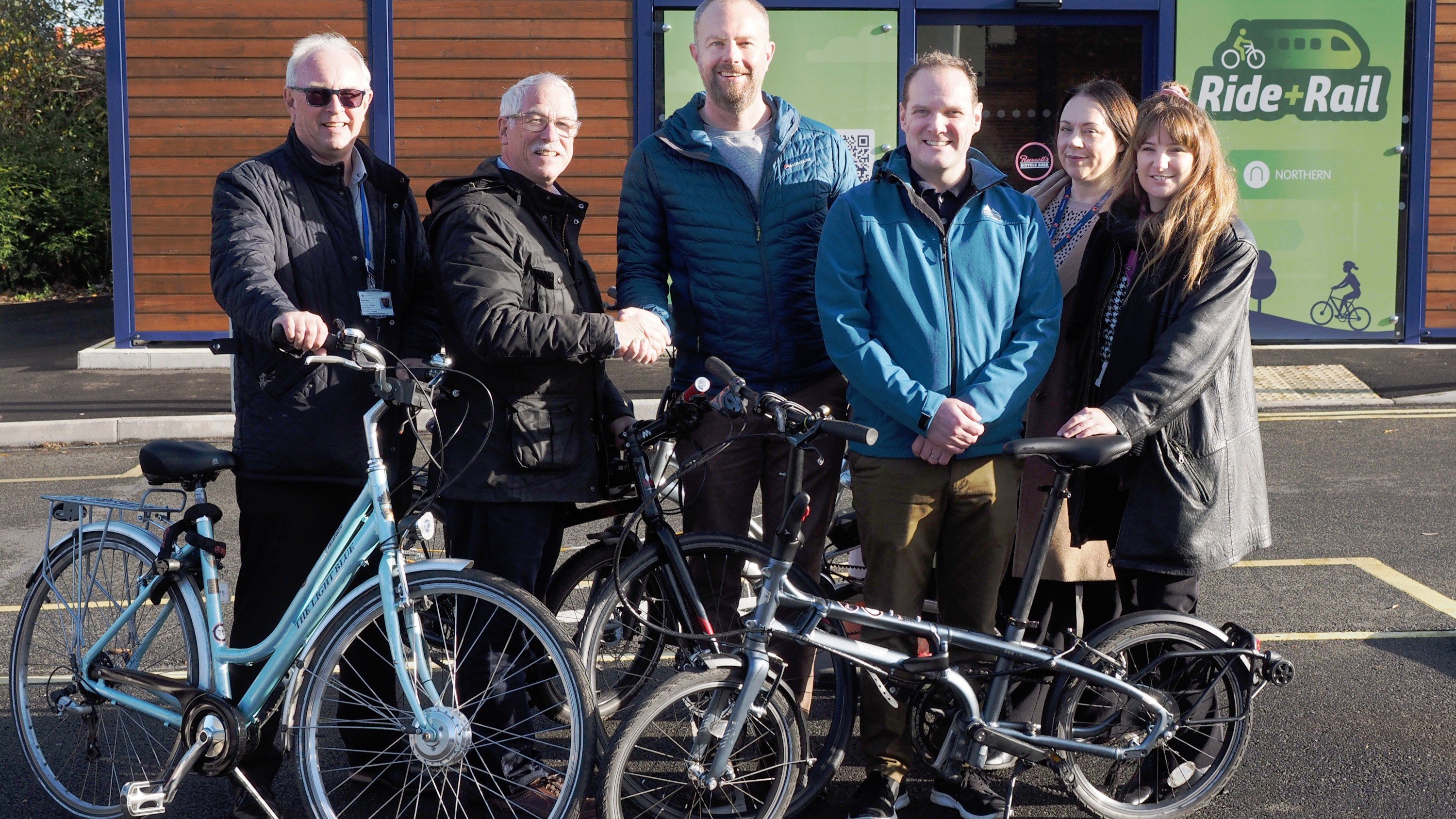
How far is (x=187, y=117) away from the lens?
1166 centimetres

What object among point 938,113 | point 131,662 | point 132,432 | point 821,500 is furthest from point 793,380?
point 132,432

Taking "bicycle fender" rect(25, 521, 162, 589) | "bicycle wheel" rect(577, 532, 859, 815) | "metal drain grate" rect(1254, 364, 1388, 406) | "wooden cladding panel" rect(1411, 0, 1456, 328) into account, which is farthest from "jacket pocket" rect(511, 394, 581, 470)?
"wooden cladding panel" rect(1411, 0, 1456, 328)

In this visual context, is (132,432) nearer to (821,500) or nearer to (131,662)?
(131,662)

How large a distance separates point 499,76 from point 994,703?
953cm

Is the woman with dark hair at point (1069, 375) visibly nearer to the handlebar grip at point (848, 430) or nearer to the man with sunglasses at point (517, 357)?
the handlebar grip at point (848, 430)

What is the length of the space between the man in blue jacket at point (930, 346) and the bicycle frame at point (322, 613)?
115 centimetres

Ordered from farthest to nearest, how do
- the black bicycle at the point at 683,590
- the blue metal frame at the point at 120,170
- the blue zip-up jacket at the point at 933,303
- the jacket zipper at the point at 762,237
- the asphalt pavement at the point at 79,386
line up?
1. the blue metal frame at the point at 120,170
2. the asphalt pavement at the point at 79,386
3. the jacket zipper at the point at 762,237
4. the blue zip-up jacket at the point at 933,303
5. the black bicycle at the point at 683,590

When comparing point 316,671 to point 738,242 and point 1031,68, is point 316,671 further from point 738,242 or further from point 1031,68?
point 1031,68

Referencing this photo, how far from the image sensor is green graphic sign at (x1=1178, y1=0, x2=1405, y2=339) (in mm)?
11742

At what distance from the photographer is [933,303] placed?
11.3 feet

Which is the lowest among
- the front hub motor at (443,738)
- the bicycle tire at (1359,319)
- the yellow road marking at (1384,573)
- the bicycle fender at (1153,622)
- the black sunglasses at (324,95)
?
the yellow road marking at (1384,573)

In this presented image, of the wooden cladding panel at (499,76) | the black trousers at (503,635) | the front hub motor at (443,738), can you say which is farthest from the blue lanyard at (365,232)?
the wooden cladding panel at (499,76)

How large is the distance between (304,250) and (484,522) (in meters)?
0.87

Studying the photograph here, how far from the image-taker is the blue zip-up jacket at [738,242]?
3.88 meters
